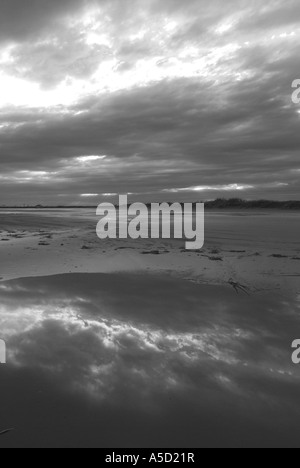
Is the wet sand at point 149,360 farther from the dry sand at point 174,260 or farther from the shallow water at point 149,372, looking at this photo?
the dry sand at point 174,260

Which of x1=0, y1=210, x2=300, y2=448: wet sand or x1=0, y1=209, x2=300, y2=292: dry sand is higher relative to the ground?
x1=0, y1=209, x2=300, y2=292: dry sand

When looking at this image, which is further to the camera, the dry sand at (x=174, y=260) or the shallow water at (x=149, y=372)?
the dry sand at (x=174, y=260)

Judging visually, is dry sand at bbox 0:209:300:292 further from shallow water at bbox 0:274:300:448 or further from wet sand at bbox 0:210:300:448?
shallow water at bbox 0:274:300:448

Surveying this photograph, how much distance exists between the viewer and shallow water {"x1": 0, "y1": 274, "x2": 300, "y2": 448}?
210 centimetres

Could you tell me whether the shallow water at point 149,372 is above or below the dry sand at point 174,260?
below

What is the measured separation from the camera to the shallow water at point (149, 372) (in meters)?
2.10

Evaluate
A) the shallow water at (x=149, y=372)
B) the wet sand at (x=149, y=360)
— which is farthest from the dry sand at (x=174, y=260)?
the shallow water at (x=149, y=372)

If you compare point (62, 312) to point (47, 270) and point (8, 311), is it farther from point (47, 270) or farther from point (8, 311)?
point (47, 270)

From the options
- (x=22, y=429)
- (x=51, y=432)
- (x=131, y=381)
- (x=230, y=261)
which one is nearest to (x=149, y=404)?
(x=131, y=381)

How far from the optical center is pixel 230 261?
Answer: 25.2ft

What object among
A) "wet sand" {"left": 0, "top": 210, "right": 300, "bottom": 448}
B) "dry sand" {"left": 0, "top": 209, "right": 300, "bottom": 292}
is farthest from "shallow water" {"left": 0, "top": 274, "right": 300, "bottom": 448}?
"dry sand" {"left": 0, "top": 209, "right": 300, "bottom": 292}

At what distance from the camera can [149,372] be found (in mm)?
2752

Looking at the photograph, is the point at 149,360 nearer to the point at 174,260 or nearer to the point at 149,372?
the point at 149,372
